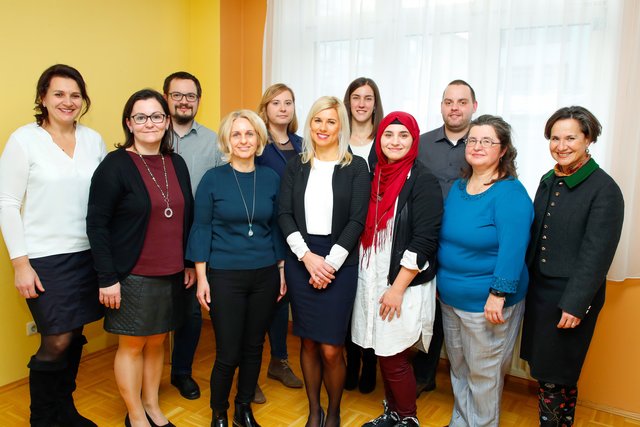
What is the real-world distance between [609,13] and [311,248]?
197cm

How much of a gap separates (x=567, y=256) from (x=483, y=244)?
0.35 meters

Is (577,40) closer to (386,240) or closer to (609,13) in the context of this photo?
(609,13)

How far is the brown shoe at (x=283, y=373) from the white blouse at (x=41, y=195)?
1.35 metres

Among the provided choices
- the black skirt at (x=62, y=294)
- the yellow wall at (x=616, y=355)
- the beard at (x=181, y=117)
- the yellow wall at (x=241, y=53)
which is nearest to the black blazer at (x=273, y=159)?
the beard at (x=181, y=117)

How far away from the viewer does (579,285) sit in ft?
6.66

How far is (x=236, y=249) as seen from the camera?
2.24m

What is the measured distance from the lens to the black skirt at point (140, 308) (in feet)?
7.20

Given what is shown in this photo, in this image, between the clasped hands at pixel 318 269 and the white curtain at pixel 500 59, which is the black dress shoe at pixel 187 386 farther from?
the white curtain at pixel 500 59

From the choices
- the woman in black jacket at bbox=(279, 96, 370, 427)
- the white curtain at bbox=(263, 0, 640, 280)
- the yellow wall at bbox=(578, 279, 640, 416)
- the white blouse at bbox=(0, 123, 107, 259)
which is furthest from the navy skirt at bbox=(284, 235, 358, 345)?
the yellow wall at bbox=(578, 279, 640, 416)

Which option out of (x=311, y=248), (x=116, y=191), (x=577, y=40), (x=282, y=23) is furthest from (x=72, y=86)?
(x=577, y=40)

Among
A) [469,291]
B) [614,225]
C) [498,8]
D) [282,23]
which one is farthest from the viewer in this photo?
[282,23]

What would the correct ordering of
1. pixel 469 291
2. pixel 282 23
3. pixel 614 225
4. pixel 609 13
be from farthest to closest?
pixel 282 23 → pixel 609 13 → pixel 469 291 → pixel 614 225

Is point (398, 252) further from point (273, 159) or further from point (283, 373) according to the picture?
point (283, 373)

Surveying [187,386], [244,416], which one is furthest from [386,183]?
[187,386]
